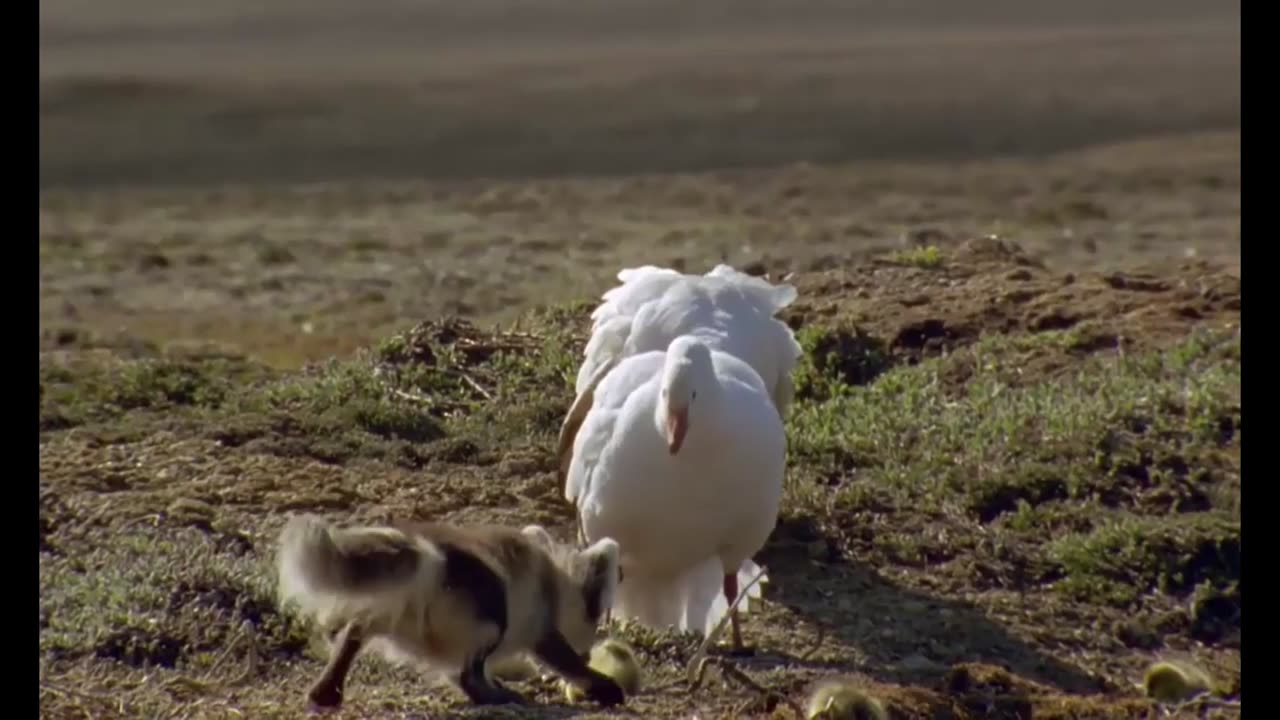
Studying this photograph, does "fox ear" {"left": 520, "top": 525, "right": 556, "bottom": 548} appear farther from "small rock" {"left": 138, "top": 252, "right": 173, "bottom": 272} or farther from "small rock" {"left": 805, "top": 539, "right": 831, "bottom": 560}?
"small rock" {"left": 138, "top": 252, "right": 173, "bottom": 272}

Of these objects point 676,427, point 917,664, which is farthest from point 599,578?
point 917,664

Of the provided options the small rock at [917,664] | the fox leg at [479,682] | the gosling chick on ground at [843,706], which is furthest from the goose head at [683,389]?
the gosling chick on ground at [843,706]

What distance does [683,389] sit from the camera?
8477mm

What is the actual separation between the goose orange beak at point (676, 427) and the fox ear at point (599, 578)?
0.82m

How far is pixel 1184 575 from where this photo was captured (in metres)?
9.53

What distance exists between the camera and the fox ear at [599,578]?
7.52m

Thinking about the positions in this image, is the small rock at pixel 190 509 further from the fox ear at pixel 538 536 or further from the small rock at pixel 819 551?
the small rock at pixel 819 551

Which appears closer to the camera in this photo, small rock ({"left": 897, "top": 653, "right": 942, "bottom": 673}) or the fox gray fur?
the fox gray fur

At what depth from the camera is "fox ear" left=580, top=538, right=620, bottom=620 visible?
7.52 m

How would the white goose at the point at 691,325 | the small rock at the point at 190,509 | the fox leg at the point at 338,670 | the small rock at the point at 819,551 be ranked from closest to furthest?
the fox leg at the point at 338,670, the small rock at the point at 190,509, the small rock at the point at 819,551, the white goose at the point at 691,325

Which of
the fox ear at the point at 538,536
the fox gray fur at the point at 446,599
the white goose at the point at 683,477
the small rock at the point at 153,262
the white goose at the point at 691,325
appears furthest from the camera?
the small rock at the point at 153,262

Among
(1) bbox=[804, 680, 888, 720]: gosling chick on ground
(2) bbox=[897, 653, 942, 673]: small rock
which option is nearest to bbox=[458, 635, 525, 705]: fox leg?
(1) bbox=[804, 680, 888, 720]: gosling chick on ground

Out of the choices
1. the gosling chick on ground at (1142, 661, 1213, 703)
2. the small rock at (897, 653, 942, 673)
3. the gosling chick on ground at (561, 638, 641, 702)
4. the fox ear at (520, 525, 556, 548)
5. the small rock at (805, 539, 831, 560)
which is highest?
the fox ear at (520, 525, 556, 548)
